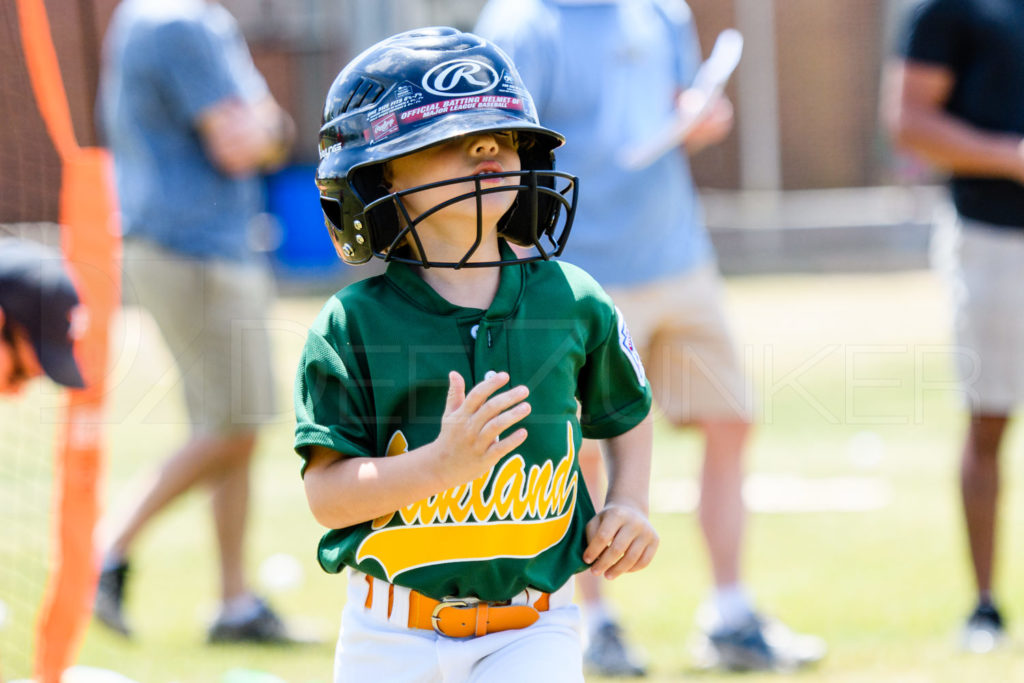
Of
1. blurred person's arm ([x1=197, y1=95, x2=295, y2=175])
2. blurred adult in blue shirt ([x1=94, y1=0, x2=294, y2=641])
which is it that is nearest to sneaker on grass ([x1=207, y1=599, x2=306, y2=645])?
blurred adult in blue shirt ([x1=94, y1=0, x2=294, y2=641])

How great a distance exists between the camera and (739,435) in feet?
13.5

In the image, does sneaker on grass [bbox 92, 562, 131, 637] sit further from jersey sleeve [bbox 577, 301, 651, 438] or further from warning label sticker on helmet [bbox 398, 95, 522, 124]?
warning label sticker on helmet [bbox 398, 95, 522, 124]

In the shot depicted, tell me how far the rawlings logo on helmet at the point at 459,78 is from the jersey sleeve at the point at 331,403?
0.46m

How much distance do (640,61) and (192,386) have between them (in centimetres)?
192

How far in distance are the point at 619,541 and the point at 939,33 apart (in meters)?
2.59

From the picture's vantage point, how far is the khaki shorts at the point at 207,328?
A: 4438 millimetres

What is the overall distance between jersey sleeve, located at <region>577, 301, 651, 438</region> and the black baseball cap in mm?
1604

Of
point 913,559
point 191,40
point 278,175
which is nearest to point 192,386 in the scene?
point 191,40

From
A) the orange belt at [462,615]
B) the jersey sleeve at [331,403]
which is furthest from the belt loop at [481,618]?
the jersey sleeve at [331,403]

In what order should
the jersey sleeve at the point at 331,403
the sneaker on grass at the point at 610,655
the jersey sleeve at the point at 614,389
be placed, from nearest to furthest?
the jersey sleeve at the point at 331,403
the jersey sleeve at the point at 614,389
the sneaker on grass at the point at 610,655

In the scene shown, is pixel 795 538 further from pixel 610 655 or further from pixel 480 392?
pixel 480 392

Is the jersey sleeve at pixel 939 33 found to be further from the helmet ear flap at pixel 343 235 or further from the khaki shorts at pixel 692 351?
the helmet ear flap at pixel 343 235

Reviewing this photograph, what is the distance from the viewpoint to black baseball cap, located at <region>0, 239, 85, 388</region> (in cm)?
317

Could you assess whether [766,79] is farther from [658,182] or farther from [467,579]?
[467,579]
